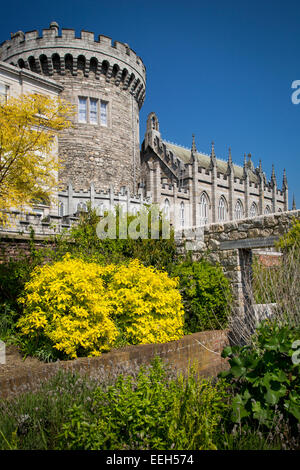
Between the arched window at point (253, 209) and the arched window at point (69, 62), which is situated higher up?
the arched window at point (69, 62)

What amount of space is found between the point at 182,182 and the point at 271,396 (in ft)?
109

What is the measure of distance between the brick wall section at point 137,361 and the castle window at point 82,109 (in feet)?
73.3

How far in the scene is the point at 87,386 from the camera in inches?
166

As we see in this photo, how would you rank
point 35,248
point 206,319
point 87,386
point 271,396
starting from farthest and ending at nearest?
point 35,248 → point 206,319 → point 87,386 → point 271,396

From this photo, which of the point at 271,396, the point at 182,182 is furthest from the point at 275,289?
the point at 182,182

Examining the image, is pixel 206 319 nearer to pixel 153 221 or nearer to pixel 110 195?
pixel 153 221

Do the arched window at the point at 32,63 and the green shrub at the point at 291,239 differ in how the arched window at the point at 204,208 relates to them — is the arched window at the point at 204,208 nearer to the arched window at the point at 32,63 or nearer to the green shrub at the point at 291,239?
the arched window at the point at 32,63

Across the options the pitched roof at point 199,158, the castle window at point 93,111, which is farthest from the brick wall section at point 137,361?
the pitched roof at point 199,158

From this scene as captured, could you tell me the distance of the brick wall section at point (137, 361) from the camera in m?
4.57

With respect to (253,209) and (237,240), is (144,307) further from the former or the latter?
(253,209)

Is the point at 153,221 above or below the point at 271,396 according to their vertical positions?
above

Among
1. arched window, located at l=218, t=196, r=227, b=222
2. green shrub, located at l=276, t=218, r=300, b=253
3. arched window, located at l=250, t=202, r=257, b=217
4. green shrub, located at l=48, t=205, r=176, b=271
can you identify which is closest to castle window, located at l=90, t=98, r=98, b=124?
green shrub, located at l=48, t=205, r=176, b=271

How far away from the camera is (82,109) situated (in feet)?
86.7
